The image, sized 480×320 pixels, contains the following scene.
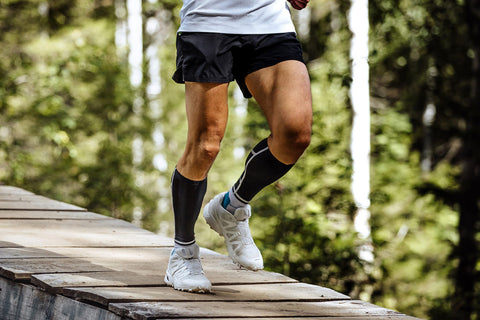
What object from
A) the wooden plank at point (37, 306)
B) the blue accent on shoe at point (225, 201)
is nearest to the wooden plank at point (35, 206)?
the wooden plank at point (37, 306)

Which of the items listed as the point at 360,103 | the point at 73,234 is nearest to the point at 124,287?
the point at 73,234

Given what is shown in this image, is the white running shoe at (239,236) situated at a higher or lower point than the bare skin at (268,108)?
lower

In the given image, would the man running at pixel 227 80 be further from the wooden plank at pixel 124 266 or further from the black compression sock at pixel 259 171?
the wooden plank at pixel 124 266

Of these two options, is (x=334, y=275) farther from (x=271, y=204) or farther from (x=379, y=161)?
(x=379, y=161)

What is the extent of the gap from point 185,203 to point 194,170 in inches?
6.8

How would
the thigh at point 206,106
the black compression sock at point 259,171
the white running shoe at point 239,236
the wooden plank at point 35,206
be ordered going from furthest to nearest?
1. the wooden plank at point 35,206
2. the white running shoe at point 239,236
3. the black compression sock at point 259,171
4. the thigh at point 206,106

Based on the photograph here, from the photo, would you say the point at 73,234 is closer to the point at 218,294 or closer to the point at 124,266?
the point at 124,266

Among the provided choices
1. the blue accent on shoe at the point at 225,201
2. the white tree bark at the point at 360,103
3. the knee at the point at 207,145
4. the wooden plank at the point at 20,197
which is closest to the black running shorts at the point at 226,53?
the knee at the point at 207,145

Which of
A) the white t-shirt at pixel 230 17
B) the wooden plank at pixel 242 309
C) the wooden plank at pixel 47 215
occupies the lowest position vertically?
the wooden plank at pixel 47 215

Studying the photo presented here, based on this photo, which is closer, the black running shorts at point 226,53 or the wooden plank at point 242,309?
the wooden plank at point 242,309

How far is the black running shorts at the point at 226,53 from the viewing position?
269 cm

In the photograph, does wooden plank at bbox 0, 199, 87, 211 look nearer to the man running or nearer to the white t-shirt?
the man running

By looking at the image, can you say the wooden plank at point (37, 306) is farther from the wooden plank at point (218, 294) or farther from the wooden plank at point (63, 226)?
the wooden plank at point (63, 226)

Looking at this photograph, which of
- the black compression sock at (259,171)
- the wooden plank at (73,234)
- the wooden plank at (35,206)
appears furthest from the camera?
the wooden plank at (35,206)
